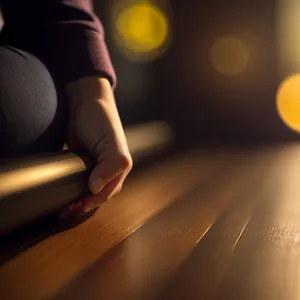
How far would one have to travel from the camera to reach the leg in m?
0.62

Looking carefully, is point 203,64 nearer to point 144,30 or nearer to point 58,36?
point 144,30

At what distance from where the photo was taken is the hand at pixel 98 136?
0.69m

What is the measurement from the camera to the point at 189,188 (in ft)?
3.62

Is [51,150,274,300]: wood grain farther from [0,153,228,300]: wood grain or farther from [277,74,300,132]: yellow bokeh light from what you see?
[277,74,300,132]: yellow bokeh light

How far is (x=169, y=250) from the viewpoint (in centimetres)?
63

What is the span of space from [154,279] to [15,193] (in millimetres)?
180

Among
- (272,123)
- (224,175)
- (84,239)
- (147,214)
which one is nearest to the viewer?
(84,239)

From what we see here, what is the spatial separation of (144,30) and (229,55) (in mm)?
429

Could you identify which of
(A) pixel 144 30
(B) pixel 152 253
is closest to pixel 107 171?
(B) pixel 152 253

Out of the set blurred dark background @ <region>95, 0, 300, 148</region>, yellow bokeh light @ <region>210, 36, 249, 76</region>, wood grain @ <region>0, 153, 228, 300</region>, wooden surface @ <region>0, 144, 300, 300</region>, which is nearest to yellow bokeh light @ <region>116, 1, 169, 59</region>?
blurred dark background @ <region>95, 0, 300, 148</region>

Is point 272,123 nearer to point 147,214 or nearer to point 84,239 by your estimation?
point 147,214

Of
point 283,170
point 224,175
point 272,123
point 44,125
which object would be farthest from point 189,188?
point 272,123

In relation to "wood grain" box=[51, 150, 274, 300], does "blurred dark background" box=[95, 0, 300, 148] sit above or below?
below

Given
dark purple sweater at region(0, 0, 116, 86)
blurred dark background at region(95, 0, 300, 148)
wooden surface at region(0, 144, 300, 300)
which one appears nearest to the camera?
wooden surface at region(0, 144, 300, 300)
